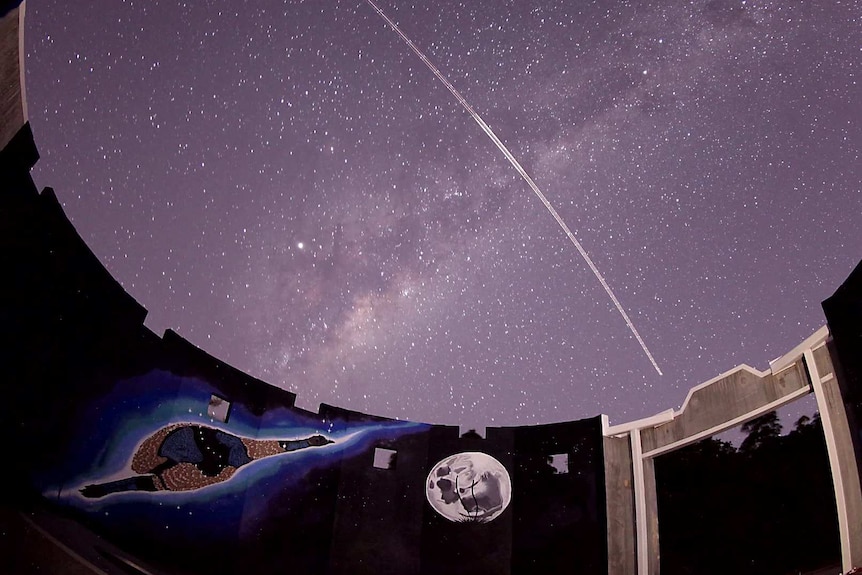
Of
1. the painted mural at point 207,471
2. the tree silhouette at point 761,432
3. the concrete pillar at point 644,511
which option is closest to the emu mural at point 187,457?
the painted mural at point 207,471

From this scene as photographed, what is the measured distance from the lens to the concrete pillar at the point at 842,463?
9.38 metres

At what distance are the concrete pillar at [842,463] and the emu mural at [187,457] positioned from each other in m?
13.4

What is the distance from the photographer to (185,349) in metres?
15.1

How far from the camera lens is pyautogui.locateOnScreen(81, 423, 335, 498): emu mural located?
1378 centimetres

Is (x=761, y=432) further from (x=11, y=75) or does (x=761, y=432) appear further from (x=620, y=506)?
(x=11, y=75)

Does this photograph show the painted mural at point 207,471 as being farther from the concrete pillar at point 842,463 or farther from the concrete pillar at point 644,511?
the concrete pillar at point 842,463

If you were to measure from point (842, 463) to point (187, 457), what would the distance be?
48.2ft

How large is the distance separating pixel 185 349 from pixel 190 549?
5111 mm

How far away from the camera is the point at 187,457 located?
1487 cm

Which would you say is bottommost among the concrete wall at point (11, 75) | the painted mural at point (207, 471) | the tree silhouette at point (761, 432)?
the painted mural at point (207, 471)

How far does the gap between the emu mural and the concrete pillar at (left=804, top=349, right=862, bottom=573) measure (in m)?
13.4

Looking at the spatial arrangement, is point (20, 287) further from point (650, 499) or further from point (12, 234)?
point (650, 499)

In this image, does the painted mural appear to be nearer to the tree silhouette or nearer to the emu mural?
the emu mural

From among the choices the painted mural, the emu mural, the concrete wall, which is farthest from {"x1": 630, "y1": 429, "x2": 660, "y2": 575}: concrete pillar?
the concrete wall
